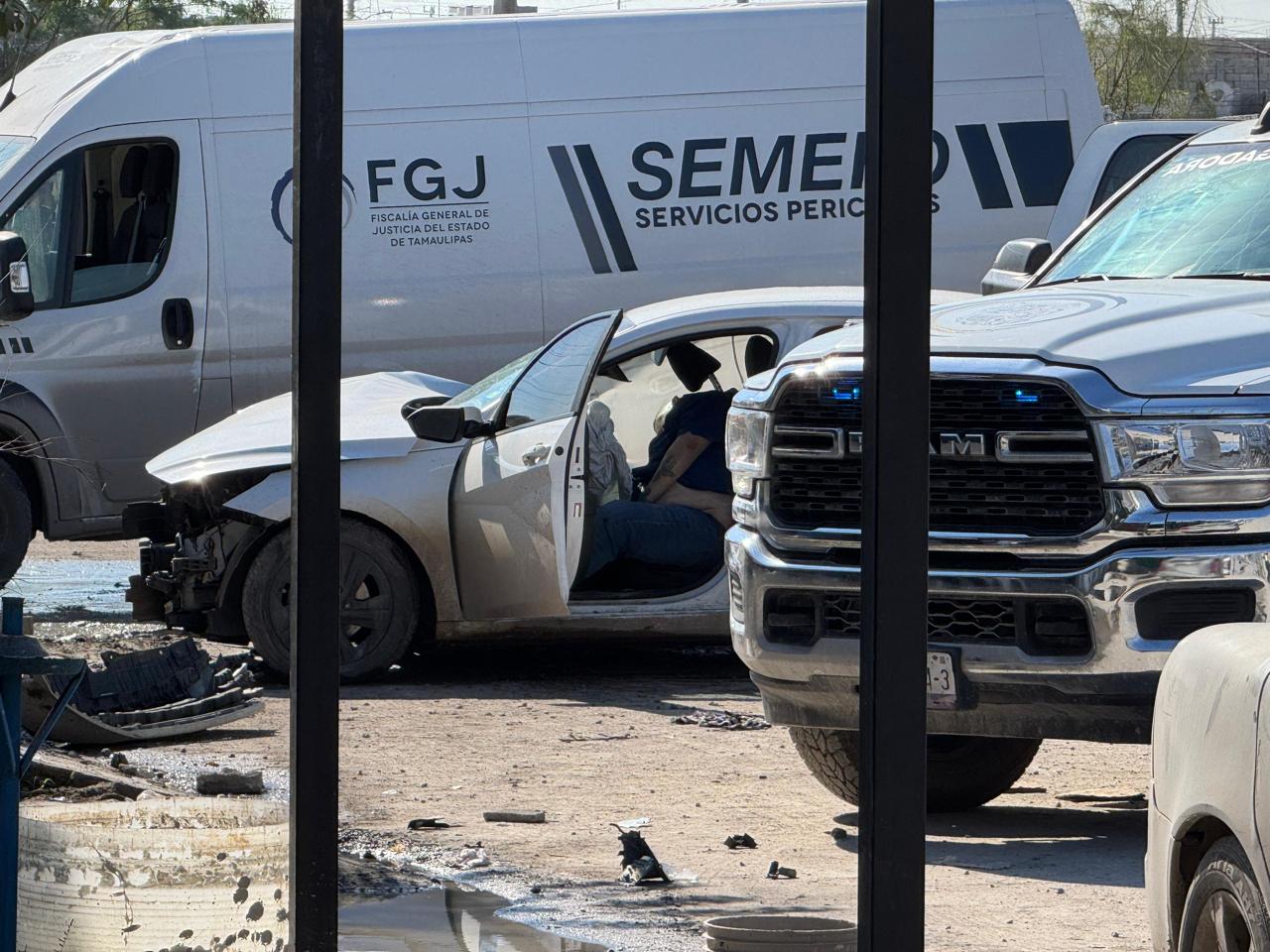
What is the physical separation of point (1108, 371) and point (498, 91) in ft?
23.1

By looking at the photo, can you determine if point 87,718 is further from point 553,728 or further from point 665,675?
point 665,675

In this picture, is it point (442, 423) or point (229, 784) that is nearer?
point (229, 784)

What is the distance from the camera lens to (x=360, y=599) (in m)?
8.71

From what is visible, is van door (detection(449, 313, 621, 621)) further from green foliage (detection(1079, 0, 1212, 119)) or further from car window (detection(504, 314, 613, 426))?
green foliage (detection(1079, 0, 1212, 119))

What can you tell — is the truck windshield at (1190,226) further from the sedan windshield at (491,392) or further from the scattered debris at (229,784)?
the scattered debris at (229,784)

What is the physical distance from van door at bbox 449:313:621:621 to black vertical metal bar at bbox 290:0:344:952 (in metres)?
4.99

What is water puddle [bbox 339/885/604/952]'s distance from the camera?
16.0 ft

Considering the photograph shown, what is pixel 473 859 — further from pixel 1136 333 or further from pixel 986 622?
pixel 1136 333

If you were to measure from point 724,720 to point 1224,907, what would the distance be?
4869 millimetres

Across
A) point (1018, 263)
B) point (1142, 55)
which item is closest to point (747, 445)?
point (1018, 263)

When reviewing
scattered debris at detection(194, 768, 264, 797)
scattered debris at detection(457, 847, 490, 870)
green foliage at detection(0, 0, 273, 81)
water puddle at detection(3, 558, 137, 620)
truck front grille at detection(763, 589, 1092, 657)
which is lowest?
water puddle at detection(3, 558, 137, 620)

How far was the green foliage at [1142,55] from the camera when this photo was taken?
37.0m

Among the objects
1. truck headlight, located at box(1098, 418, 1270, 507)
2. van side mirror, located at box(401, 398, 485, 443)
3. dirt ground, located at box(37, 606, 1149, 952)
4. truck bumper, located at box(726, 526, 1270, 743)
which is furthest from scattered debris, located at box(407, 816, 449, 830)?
van side mirror, located at box(401, 398, 485, 443)

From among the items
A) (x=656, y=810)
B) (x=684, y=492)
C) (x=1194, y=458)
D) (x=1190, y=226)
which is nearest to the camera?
(x=1194, y=458)
